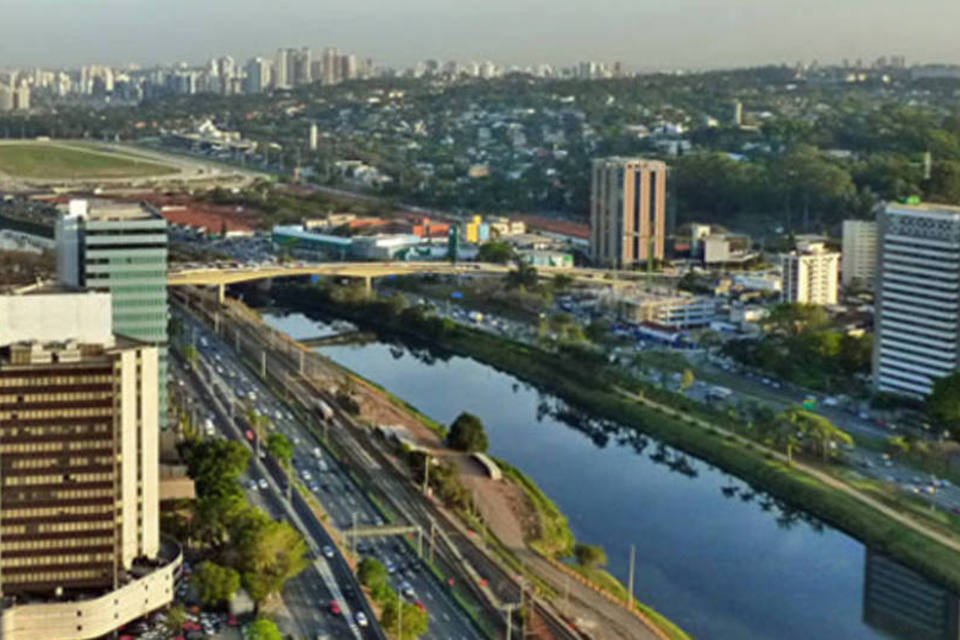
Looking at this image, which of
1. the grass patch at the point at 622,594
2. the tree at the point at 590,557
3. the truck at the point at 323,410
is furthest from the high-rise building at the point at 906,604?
the truck at the point at 323,410

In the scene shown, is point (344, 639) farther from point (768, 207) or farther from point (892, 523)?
point (768, 207)

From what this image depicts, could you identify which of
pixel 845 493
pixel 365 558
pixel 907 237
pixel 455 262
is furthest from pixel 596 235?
pixel 365 558

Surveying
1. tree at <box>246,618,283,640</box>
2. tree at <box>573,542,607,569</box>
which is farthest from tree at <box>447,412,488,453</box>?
tree at <box>246,618,283,640</box>

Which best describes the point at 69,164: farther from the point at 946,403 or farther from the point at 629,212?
the point at 946,403

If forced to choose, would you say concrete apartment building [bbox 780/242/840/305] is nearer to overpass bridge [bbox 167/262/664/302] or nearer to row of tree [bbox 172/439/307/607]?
overpass bridge [bbox 167/262/664/302]

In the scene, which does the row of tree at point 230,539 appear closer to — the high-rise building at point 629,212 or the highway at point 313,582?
the highway at point 313,582

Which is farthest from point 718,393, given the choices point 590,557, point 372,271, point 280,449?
point 372,271
